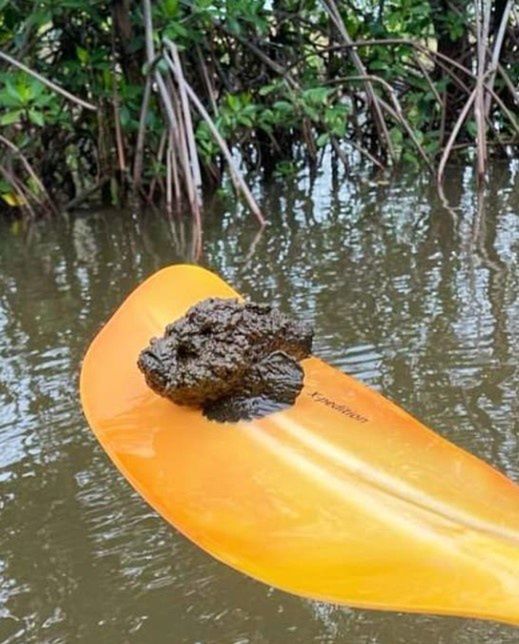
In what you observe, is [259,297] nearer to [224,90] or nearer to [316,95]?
[316,95]

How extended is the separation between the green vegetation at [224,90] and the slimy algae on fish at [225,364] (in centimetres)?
217

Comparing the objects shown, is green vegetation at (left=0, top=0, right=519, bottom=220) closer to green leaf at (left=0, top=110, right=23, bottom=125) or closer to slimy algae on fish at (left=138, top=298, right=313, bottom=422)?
green leaf at (left=0, top=110, right=23, bottom=125)

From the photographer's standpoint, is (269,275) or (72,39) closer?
(269,275)

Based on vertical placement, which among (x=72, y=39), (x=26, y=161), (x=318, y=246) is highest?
(x=72, y=39)

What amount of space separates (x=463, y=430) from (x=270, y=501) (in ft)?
2.98

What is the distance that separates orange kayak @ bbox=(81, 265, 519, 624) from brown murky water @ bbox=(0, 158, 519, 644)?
0.71 feet

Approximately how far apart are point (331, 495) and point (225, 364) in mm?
380

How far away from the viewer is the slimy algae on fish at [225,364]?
202 centimetres

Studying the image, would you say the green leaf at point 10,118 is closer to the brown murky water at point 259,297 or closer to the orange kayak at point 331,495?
the brown murky water at point 259,297

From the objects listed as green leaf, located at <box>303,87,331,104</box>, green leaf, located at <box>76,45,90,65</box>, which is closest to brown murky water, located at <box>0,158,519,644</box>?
green leaf, located at <box>303,87,331,104</box>

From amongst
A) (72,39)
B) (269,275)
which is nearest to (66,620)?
(269,275)

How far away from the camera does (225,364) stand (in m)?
2.00

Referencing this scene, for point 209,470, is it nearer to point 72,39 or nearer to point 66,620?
point 66,620

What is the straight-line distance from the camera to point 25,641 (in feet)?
5.95
